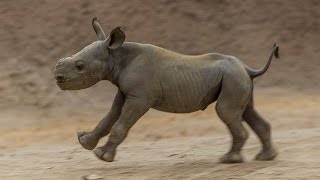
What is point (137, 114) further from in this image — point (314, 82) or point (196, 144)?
point (314, 82)

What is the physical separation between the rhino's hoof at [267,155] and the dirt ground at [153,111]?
0.57ft

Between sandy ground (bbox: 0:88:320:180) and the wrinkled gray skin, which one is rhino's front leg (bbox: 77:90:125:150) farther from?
sandy ground (bbox: 0:88:320:180)

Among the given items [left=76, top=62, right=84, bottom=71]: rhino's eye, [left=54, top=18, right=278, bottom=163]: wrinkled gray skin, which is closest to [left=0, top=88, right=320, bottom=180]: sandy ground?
[left=54, top=18, right=278, bottom=163]: wrinkled gray skin

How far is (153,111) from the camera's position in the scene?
11.6 metres

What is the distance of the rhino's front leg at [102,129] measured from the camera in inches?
235

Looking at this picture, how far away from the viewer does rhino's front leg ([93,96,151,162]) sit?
5.70 metres

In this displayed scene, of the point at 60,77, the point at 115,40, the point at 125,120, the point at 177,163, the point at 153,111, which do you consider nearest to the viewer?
the point at 125,120

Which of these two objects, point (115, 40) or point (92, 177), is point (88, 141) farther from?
point (115, 40)


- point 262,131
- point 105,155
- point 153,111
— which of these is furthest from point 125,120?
point 153,111

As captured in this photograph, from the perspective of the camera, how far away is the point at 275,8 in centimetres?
1473

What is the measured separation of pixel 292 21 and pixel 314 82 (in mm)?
2160

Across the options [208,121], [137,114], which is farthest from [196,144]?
[208,121]

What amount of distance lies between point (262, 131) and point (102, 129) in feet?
4.84

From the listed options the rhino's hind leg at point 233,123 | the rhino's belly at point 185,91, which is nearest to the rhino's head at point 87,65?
the rhino's belly at point 185,91
